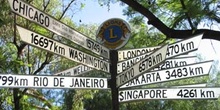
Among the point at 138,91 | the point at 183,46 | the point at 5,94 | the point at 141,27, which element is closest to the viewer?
the point at 183,46

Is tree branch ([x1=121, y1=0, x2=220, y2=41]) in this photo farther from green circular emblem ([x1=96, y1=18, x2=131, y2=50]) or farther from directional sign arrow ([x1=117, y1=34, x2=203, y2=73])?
directional sign arrow ([x1=117, y1=34, x2=203, y2=73])

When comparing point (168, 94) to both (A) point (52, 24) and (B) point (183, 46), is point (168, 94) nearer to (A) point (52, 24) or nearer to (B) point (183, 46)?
(B) point (183, 46)

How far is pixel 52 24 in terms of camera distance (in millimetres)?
4281

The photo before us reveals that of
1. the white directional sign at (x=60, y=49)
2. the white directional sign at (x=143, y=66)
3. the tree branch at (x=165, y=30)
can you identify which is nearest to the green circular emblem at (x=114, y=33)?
the white directional sign at (x=60, y=49)

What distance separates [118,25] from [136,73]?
2.77 ft

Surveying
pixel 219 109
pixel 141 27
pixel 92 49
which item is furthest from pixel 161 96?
pixel 219 109

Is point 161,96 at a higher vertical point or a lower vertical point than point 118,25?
lower

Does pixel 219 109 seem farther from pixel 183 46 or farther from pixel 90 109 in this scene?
pixel 183 46

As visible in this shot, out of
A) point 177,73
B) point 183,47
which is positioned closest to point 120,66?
point 177,73

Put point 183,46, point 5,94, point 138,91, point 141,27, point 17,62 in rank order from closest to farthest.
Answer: point 183,46, point 138,91, point 141,27, point 17,62, point 5,94

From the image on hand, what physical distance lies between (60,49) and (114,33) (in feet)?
2.60

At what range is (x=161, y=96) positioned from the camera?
14.9 ft

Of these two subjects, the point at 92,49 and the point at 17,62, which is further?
the point at 17,62

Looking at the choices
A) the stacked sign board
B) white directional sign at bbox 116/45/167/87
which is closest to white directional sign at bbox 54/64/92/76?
the stacked sign board
